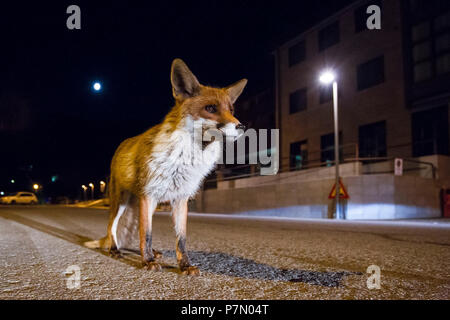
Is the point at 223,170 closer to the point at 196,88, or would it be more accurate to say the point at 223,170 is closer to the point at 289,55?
the point at 289,55

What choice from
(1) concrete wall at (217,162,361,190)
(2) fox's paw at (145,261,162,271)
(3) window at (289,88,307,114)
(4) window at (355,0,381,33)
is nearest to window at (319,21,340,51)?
(4) window at (355,0,381,33)

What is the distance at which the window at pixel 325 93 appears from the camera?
2932cm

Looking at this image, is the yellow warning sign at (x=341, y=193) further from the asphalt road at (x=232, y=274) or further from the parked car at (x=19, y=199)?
the parked car at (x=19, y=199)

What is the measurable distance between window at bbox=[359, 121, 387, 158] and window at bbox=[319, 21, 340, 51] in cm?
A: 716

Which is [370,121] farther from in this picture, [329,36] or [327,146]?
[329,36]

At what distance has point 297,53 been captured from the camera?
32781 millimetres

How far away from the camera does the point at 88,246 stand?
20.1 ft

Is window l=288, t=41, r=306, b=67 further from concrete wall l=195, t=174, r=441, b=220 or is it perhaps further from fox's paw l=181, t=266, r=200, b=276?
fox's paw l=181, t=266, r=200, b=276

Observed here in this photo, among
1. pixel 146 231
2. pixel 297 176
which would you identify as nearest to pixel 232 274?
pixel 146 231

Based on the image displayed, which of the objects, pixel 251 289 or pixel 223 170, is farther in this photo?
pixel 223 170

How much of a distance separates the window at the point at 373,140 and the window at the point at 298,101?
6145 millimetres

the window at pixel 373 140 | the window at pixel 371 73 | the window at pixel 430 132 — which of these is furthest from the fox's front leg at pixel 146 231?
the window at pixel 371 73

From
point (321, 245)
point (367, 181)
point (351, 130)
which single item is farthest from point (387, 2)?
point (321, 245)
